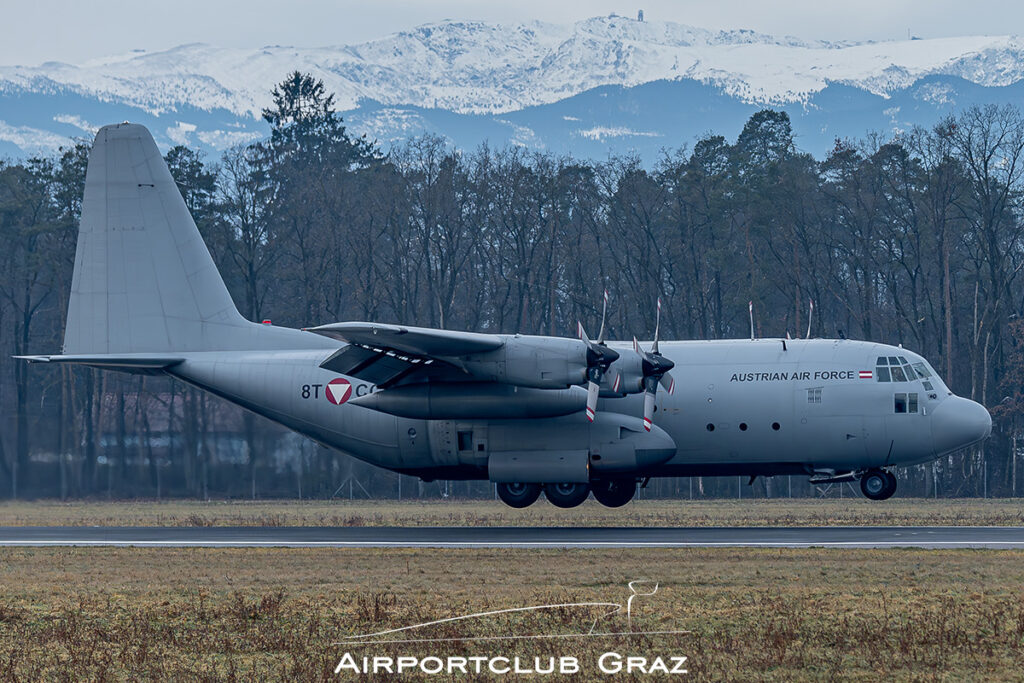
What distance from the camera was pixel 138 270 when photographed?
110 ft

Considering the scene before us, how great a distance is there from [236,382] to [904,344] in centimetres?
3925

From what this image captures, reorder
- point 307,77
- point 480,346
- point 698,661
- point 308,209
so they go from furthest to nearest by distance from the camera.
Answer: point 307,77, point 308,209, point 480,346, point 698,661

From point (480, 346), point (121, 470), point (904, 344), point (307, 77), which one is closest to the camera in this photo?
point (480, 346)

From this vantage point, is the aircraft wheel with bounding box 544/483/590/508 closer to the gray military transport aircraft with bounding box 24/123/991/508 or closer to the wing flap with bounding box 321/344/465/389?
the gray military transport aircraft with bounding box 24/123/991/508

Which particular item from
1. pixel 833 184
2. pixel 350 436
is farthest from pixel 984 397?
pixel 350 436

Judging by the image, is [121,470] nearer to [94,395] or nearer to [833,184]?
[94,395]

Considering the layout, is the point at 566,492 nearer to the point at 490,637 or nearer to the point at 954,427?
the point at 954,427

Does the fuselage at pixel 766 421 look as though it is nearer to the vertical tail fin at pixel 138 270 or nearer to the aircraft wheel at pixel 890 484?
the aircraft wheel at pixel 890 484

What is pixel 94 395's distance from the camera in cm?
6297

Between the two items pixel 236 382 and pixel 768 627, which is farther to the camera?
pixel 236 382

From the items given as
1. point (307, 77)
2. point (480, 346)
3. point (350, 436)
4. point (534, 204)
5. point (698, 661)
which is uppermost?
point (307, 77)

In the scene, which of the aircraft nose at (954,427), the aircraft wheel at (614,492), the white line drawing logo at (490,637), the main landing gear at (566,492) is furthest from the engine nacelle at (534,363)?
the white line drawing logo at (490,637)

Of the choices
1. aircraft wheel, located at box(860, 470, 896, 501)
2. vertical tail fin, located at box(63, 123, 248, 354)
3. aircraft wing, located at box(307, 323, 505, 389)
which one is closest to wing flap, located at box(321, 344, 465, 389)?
aircraft wing, located at box(307, 323, 505, 389)

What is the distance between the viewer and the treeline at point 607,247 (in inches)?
2324
